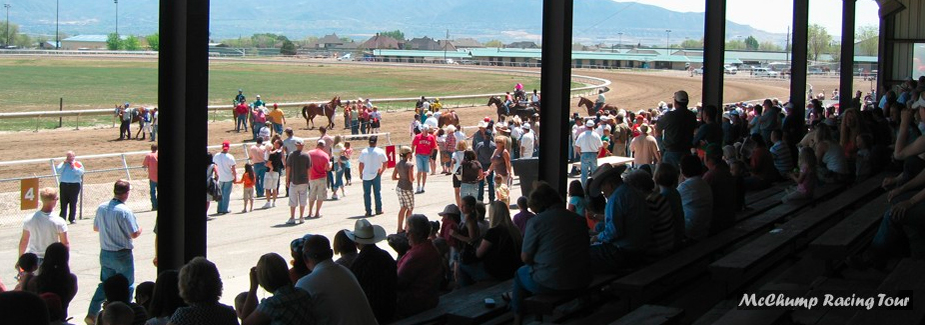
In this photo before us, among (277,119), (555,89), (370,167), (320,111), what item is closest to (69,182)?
(370,167)

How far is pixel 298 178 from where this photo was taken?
15852 mm

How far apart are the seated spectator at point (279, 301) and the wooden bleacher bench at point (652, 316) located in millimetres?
1578

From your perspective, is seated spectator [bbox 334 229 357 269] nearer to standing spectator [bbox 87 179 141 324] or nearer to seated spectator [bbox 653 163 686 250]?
seated spectator [bbox 653 163 686 250]

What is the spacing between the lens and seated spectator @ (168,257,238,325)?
4340 millimetres

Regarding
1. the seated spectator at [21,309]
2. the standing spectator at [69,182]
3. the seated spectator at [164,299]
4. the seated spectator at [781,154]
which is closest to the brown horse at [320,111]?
the standing spectator at [69,182]

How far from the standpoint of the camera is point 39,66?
81312mm

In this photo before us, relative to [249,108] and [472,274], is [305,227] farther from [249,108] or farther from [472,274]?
[249,108]

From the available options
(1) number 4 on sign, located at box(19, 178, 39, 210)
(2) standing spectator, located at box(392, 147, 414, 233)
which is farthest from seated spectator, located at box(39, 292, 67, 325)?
(1) number 4 on sign, located at box(19, 178, 39, 210)

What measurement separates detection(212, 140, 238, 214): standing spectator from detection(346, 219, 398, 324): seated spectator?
1138cm

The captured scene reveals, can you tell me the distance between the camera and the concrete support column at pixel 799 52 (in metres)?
15.7

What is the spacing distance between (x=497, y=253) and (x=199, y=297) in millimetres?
2916

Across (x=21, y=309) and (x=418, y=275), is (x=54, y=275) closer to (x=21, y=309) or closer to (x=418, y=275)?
(x=418, y=275)

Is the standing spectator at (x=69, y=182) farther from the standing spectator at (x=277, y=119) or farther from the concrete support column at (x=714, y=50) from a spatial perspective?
the standing spectator at (x=277, y=119)

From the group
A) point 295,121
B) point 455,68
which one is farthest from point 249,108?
point 455,68
